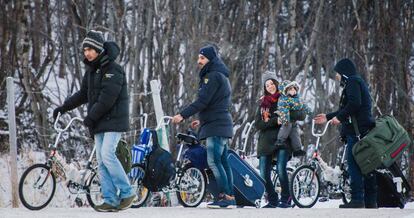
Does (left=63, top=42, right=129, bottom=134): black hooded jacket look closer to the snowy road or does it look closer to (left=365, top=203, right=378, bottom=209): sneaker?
the snowy road

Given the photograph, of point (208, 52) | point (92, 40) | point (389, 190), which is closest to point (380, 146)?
point (389, 190)

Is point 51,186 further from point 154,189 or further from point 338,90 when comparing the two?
point 338,90

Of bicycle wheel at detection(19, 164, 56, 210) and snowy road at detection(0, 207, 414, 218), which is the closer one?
snowy road at detection(0, 207, 414, 218)

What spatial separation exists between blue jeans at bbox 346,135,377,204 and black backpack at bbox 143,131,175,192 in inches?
74.4

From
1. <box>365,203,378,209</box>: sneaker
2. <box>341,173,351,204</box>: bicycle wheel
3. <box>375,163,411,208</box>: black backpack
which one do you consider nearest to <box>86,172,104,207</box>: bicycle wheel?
<box>365,203,378,209</box>: sneaker

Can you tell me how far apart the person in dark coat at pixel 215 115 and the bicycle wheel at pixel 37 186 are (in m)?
1.59

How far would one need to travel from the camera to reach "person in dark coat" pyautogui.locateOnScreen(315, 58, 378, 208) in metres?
11.2

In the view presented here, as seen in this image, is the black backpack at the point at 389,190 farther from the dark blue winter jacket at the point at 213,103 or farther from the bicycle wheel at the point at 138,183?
the bicycle wheel at the point at 138,183

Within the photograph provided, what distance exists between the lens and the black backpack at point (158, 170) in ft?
37.5

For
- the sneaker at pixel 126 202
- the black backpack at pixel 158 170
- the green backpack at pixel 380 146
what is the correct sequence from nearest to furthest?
1. the sneaker at pixel 126 202
2. the green backpack at pixel 380 146
3. the black backpack at pixel 158 170

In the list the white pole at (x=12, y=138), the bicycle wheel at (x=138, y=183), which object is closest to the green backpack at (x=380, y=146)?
the bicycle wheel at (x=138, y=183)

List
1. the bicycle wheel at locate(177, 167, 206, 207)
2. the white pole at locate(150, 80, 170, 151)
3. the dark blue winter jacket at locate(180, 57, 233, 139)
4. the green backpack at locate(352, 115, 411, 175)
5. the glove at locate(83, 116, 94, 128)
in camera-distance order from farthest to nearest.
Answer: the white pole at locate(150, 80, 170, 151), the bicycle wheel at locate(177, 167, 206, 207), the green backpack at locate(352, 115, 411, 175), the dark blue winter jacket at locate(180, 57, 233, 139), the glove at locate(83, 116, 94, 128)

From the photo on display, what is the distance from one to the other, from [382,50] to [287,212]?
1033 centimetres

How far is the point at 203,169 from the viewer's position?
38.4ft
